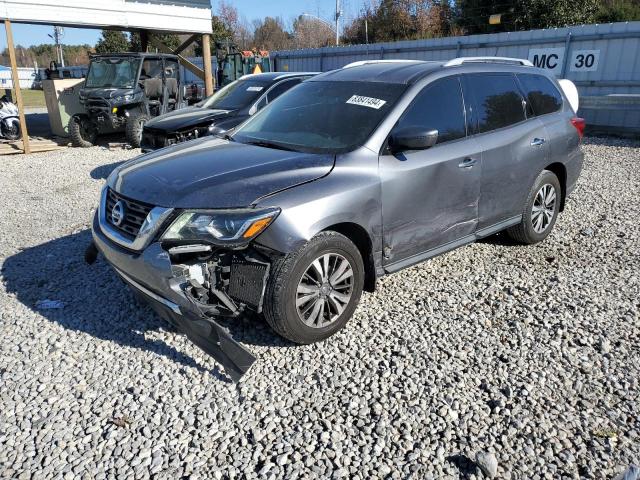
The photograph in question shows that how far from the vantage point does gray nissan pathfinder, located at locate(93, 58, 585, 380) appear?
309 centimetres

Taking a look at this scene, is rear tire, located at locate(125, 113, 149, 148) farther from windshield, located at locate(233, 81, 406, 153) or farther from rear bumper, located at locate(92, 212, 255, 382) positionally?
rear bumper, located at locate(92, 212, 255, 382)

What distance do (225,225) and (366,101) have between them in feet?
5.44

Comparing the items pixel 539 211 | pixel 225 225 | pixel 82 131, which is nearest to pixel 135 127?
pixel 82 131

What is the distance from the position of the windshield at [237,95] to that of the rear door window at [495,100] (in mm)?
5499

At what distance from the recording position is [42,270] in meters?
→ 4.87

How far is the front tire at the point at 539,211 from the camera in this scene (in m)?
5.05

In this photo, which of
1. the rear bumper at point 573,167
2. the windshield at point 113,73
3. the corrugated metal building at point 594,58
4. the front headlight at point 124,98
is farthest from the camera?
the windshield at point 113,73

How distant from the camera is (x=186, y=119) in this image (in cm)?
902

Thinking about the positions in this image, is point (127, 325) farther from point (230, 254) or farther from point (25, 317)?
point (230, 254)

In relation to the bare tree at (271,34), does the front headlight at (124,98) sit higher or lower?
lower

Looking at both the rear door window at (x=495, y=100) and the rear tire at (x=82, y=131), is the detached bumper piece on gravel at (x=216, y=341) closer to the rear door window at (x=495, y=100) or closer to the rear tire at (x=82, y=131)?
the rear door window at (x=495, y=100)

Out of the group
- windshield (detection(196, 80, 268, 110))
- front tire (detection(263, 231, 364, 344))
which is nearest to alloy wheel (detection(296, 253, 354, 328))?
front tire (detection(263, 231, 364, 344))

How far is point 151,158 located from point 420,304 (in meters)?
2.42

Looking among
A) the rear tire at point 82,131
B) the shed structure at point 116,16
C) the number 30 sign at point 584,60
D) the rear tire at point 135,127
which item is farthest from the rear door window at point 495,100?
the rear tire at point 82,131
